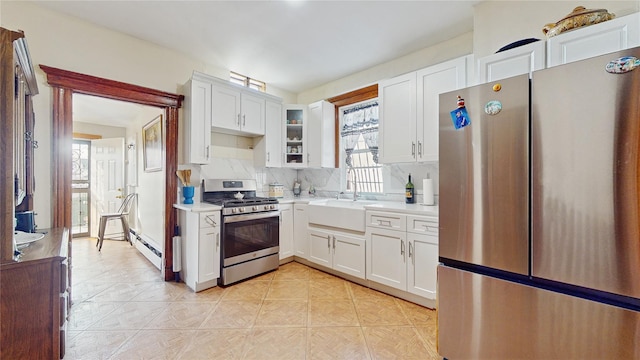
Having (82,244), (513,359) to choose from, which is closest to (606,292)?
(513,359)

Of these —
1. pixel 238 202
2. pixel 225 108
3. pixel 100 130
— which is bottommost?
pixel 238 202

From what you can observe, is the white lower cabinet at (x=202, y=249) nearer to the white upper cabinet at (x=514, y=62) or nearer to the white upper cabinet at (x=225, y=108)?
the white upper cabinet at (x=225, y=108)

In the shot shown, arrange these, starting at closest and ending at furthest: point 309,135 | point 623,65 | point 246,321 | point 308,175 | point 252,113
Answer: point 623,65 < point 246,321 < point 252,113 < point 309,135 < point 308,175

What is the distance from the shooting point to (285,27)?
258 cm

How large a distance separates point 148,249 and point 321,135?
3.15 metres

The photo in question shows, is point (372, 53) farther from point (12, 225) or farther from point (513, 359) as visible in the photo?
point (12, 225)

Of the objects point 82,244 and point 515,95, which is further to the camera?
point 82,244

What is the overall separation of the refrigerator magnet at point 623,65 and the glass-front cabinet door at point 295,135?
10.4ft

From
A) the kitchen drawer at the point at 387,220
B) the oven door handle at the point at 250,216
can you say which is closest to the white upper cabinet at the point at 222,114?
the oven door handle at the point at 250,216

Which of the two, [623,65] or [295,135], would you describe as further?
[295,135]

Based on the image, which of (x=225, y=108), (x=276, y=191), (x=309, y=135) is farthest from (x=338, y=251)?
(x=225, y=108)

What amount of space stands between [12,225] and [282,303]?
1.96 meters

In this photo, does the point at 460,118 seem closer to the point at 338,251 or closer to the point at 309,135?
the point at 338,251

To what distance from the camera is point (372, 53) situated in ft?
10.2
